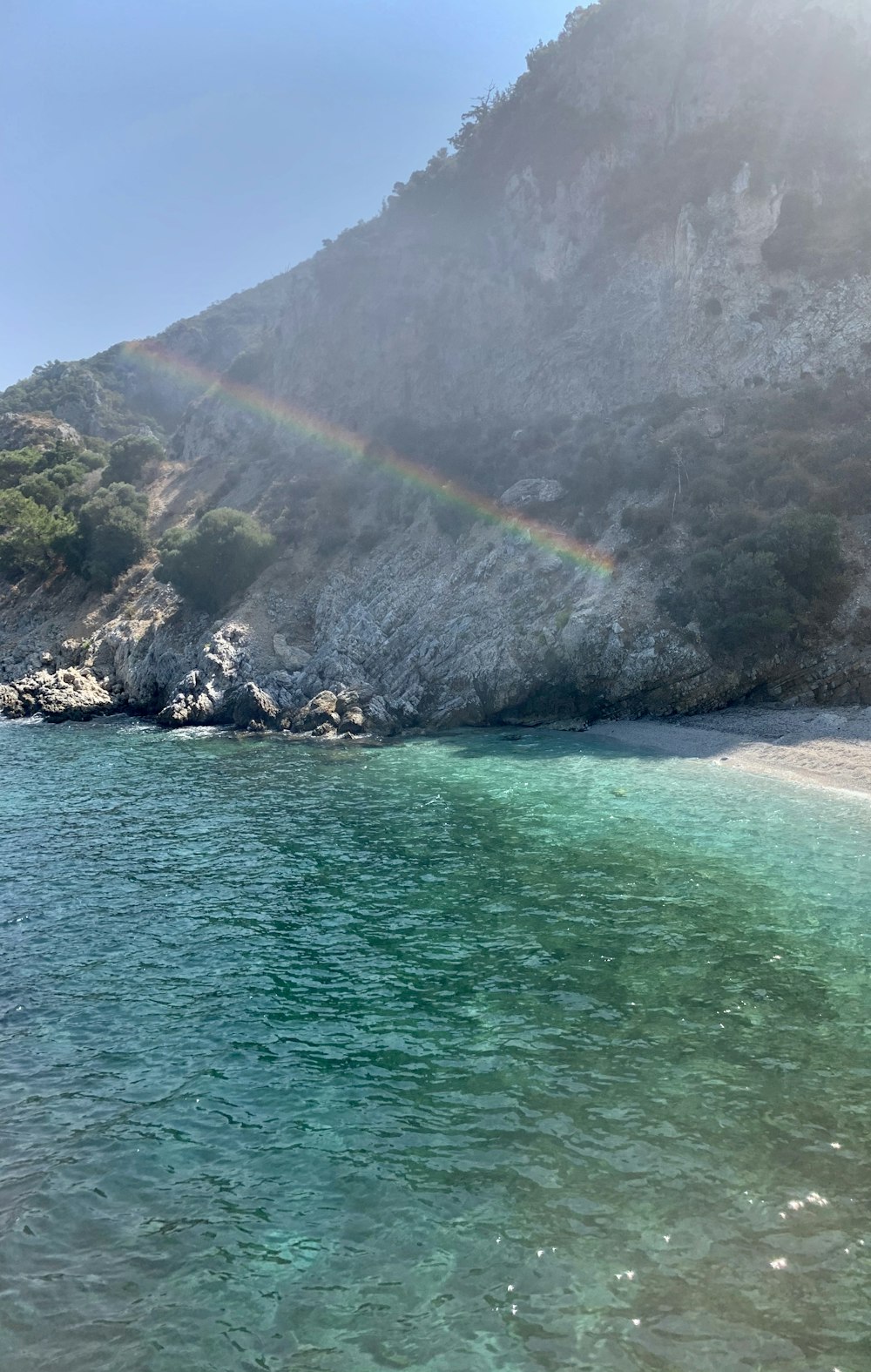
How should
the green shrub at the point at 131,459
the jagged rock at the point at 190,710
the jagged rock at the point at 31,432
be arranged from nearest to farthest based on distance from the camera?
1. the jagged rock at the point at 190,710
2. the green shrub at the point at 131,459
3. the jagged rock at the point at 31,432

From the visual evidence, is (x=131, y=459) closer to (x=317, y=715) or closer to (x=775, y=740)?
(x=317, y=715)

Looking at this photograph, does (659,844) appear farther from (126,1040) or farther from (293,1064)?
(126,1040)

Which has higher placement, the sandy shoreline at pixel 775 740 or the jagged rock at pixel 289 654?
the jagged rock at pixel 289 654

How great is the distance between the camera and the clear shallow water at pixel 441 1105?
705 cm

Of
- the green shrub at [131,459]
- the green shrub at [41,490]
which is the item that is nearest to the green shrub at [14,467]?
the green shrub at [41,490]

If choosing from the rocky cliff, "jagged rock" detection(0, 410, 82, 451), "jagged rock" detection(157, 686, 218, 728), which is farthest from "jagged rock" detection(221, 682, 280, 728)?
"jagged rock" detection(0, 410, 82, 451)

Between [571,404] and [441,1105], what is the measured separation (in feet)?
174

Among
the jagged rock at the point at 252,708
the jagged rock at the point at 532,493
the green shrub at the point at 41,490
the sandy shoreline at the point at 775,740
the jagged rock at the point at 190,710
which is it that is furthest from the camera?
the green shrub at the point at 41,490

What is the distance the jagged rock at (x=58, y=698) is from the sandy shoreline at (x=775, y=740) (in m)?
28.8

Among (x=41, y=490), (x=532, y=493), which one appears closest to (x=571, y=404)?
(x=532, y=493)

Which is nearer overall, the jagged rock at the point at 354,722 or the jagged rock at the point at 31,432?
the jagged rock at the point at 354,722

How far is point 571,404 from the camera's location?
55.1 metres

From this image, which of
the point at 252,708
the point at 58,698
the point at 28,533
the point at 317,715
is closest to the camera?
the point at 317,715

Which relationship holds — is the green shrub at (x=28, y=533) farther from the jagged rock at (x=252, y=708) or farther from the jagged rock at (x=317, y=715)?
the jagged rock at (x=317, y=715)
